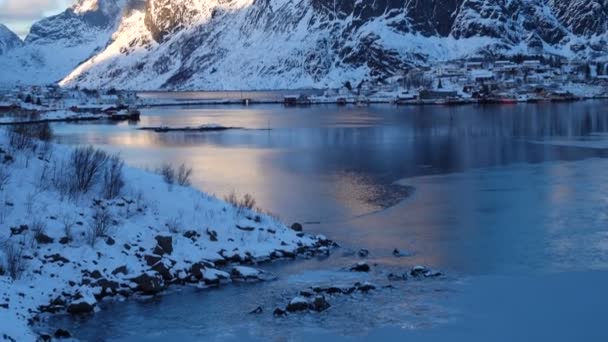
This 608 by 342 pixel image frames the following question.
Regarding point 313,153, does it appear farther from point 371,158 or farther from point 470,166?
point 470,166

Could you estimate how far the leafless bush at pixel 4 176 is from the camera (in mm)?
20375

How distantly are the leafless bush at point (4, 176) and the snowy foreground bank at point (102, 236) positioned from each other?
0.11 ft

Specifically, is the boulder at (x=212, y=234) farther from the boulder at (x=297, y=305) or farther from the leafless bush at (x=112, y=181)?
the boulder at (x=297, y=305)

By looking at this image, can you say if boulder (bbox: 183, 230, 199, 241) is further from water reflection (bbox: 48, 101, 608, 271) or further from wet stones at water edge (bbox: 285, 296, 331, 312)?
wet stones at water edge (bbox: 285, 296, 331, 312)

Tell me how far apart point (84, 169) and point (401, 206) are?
11108mm

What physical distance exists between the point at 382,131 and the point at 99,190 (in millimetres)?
50957

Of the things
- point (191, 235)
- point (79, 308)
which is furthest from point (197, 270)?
point (79, 308)

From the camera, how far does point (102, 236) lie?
19250 mm

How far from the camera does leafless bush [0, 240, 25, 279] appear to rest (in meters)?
16.8

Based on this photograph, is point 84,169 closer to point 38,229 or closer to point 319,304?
point 38,229

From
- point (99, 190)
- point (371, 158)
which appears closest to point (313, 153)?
point (371, 158)

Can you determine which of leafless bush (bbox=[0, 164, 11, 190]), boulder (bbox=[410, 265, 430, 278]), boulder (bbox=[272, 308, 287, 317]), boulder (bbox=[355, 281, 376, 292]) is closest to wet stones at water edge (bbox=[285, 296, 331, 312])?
boulder (bbox=[272, 308, 287, 317])

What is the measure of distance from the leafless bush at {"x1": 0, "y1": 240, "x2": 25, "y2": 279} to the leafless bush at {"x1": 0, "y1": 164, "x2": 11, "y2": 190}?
2829 millimetres

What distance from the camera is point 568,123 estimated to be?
263 ft
